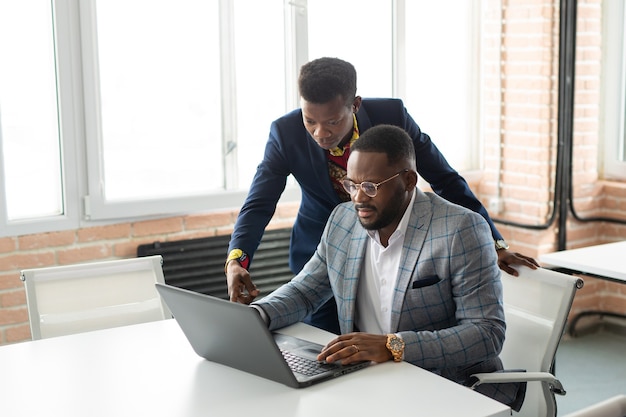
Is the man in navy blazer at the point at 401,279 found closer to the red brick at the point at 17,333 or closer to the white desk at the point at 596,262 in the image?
the white desk at the point at 596,262

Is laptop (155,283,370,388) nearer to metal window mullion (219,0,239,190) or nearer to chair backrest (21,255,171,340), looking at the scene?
chair backrest (21,255,171,340)

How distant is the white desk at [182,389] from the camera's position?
1.80m

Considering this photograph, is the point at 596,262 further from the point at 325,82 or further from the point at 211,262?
the point at 211,262

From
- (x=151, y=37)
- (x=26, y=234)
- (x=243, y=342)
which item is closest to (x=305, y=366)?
(x=243, y=342)

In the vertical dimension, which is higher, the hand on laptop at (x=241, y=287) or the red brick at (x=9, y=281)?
the hand on laptop at (x=241, y=287)

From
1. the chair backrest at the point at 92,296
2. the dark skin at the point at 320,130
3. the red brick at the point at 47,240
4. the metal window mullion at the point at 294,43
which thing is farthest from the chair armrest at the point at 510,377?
the metal window mullion at the point at 294,43

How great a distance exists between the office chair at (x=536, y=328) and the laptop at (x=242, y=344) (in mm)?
515

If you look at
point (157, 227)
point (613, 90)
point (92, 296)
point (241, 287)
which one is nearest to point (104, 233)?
point (157, 227)

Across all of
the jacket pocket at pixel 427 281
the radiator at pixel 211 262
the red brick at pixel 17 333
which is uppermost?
the jacket pocket at pixel 427 281

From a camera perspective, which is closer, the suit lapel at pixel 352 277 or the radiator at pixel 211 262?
the suit lapel at pixel 352 277

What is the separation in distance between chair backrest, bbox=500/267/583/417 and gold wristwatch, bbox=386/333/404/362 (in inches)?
19.5

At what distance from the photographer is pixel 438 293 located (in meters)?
2.22

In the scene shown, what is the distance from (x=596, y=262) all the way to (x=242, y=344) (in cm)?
156

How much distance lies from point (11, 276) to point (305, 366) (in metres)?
1.90
